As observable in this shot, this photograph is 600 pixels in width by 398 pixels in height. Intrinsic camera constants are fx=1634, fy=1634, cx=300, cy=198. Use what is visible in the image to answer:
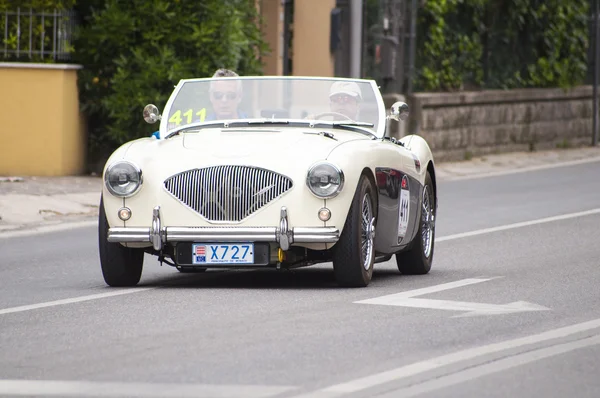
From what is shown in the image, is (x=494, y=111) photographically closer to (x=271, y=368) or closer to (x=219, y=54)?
(x=219, y=54)

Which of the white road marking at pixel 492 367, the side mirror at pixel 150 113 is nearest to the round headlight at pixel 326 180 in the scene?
the side mirror at pixel 150 113

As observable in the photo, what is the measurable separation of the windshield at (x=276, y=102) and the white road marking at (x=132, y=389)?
15.4 feet

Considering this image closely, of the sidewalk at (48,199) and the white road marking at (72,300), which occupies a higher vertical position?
the white road marking at (72,300)

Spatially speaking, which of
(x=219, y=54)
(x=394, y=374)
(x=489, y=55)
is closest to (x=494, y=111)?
(x=489, y=55)

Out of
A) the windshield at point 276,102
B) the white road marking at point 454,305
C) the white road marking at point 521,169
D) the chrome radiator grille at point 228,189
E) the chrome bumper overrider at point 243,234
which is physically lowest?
the white road marking at point 521,169

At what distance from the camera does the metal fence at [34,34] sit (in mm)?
21188

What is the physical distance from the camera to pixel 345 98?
11.8 meters

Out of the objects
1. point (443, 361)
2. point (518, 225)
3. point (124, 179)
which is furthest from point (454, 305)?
point (518, 225)

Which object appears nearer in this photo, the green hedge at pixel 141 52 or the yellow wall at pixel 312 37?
the green hedge at pixel 141 52

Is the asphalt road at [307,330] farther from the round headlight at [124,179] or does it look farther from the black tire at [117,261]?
the round headlight at [124,179]

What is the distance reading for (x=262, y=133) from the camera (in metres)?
11.0

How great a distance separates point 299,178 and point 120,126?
11117 millimetres

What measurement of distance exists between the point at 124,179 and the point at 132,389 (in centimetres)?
373

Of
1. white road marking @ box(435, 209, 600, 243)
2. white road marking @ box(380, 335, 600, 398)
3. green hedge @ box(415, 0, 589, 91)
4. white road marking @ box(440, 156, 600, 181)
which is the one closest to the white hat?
white road marking @ box(435, 209, 600, 243)
